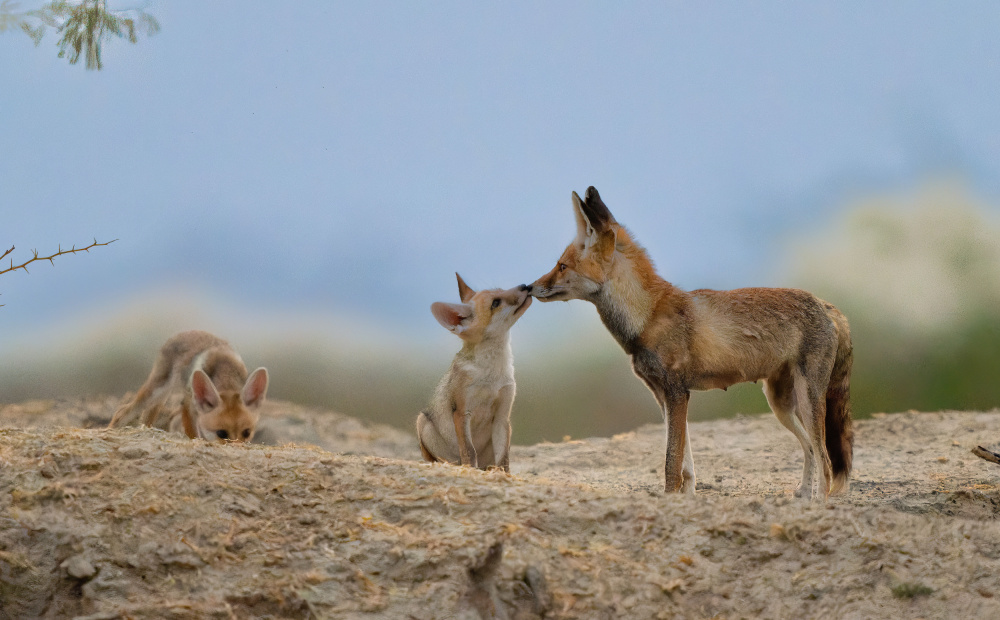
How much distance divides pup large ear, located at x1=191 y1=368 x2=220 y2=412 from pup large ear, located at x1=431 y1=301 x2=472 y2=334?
78.7 inches

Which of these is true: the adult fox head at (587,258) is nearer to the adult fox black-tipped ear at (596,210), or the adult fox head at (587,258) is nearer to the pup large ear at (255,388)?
the adult fox black-tipped ear at (596,210)

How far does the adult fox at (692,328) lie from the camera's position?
4.96 m

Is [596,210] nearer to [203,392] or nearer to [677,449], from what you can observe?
[677,449]

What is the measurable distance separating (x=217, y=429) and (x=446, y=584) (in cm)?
393

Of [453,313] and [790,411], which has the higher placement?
[453,313]

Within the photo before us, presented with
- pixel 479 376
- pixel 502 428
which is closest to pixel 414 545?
pixel 479 376

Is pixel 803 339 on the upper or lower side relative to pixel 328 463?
upper

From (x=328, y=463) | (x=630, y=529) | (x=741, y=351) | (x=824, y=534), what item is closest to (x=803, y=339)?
(x=741, y=351)

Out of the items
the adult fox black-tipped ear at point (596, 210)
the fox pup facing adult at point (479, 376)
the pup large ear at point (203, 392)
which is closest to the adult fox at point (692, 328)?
the adult fox black-tipped ear at point (596, 210)

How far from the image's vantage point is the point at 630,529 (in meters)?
3.57

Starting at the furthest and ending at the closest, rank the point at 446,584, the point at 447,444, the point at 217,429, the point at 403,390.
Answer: the point at 403,390, the point at 217,429, the point at 447,444, the point at 446,584

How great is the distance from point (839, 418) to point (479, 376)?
8.28 feet

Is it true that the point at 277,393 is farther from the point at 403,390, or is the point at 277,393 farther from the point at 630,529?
the point at 630,529

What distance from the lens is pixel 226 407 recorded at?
6.55m
